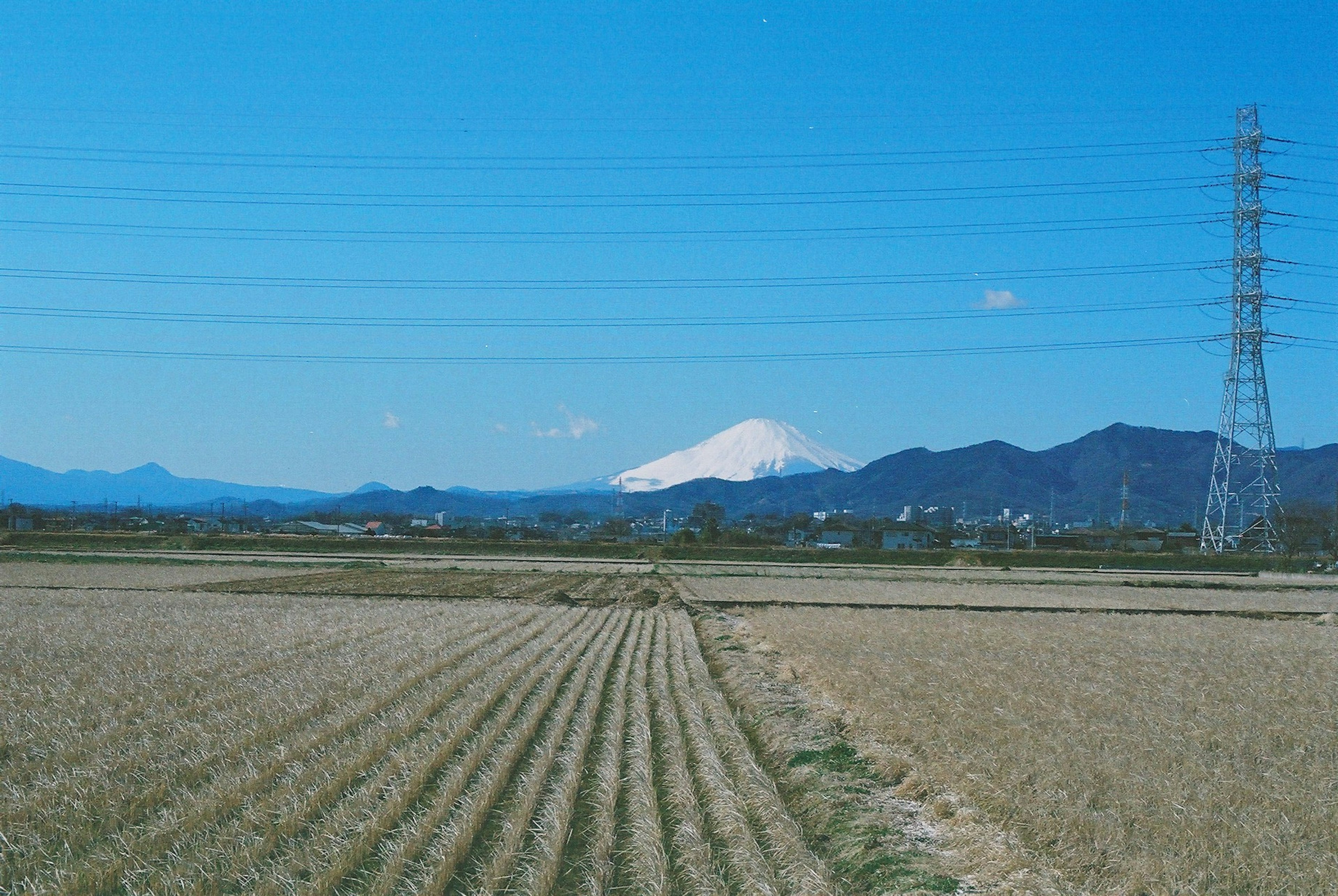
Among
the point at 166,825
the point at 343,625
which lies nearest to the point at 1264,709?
the point at 166,825

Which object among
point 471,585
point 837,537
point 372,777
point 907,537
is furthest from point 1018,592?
point 837,537

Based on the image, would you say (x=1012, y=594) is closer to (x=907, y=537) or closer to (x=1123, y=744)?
(x=1123, y=744)

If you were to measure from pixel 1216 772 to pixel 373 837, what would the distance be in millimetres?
6949

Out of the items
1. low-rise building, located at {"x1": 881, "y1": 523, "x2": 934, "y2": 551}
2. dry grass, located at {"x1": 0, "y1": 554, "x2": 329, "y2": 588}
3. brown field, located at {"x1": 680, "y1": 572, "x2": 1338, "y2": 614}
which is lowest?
brown field, located at {"x1": 680, "y1": 572, "x2": 1338, "y2": 614}

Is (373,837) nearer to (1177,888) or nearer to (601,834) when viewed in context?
(601,834)

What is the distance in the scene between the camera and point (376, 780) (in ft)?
27.4

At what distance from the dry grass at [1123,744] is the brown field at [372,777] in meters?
1.71

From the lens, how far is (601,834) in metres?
7.27

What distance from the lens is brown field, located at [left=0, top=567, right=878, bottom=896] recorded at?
6406mm

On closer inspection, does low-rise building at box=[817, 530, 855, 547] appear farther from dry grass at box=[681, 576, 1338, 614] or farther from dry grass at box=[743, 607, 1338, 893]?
dry grass at box=[743, 607, 1338, 893]

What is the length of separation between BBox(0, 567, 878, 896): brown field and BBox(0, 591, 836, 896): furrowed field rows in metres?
0.03

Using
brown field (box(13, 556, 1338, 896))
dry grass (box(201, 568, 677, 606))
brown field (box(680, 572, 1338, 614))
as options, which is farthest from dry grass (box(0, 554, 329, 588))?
brown field (box(680, 572, 1338, 614))

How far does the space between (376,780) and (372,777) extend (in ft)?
0.59

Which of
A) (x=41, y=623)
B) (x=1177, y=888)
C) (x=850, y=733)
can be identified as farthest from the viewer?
(x=41, y=623)
